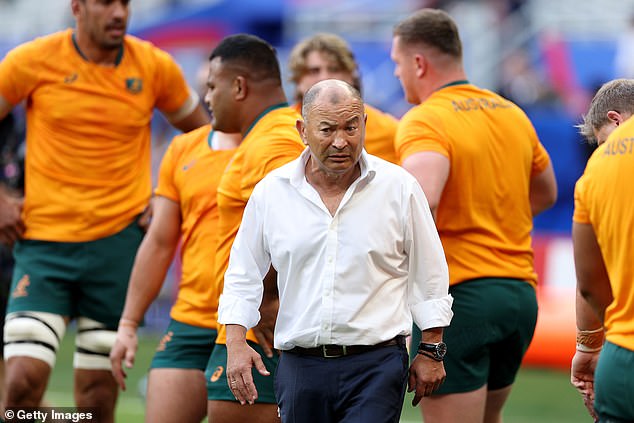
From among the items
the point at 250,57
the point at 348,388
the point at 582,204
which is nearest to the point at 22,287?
the point at 250,57

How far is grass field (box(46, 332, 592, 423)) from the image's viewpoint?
32.6 feet

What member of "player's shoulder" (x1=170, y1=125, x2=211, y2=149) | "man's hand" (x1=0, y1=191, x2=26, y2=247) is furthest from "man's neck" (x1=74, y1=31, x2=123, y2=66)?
"player's shoulder" (x1=170, y1=125, x2=211, y2=149)

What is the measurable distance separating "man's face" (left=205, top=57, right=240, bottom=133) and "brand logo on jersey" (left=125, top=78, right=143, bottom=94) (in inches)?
64.1

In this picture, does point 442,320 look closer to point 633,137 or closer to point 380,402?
point 380,402

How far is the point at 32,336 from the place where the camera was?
277 inches

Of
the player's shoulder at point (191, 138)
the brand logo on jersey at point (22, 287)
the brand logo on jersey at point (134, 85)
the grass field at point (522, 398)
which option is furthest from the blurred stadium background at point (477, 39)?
the player's shoulder at point (191, 138)

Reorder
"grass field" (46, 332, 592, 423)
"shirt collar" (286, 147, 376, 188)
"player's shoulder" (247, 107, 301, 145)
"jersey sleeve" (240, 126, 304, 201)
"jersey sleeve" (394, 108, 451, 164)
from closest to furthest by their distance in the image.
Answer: "shirt collar" (286, 147, 376, 188) < "jersey sleeve" (240, 126, 304, 201) < "player's shoulder" (247, 107, 301, 145) < "jersey sleeve" (394, 108, 451, 164) < "grass field" (46, 332, 592, 423)

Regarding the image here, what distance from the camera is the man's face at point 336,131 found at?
480 centimetres

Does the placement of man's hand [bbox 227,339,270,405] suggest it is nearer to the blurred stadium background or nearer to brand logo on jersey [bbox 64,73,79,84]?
brand logo on jersey [bbox 64,73,79,84]

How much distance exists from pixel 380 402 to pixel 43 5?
18375 millimetres

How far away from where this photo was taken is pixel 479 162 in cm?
598

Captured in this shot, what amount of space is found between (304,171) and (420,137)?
1099 millimetres

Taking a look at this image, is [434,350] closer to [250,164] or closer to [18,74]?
[250,164]

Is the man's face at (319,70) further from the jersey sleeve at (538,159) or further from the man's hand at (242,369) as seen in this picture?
the man's hand at (242,369)
